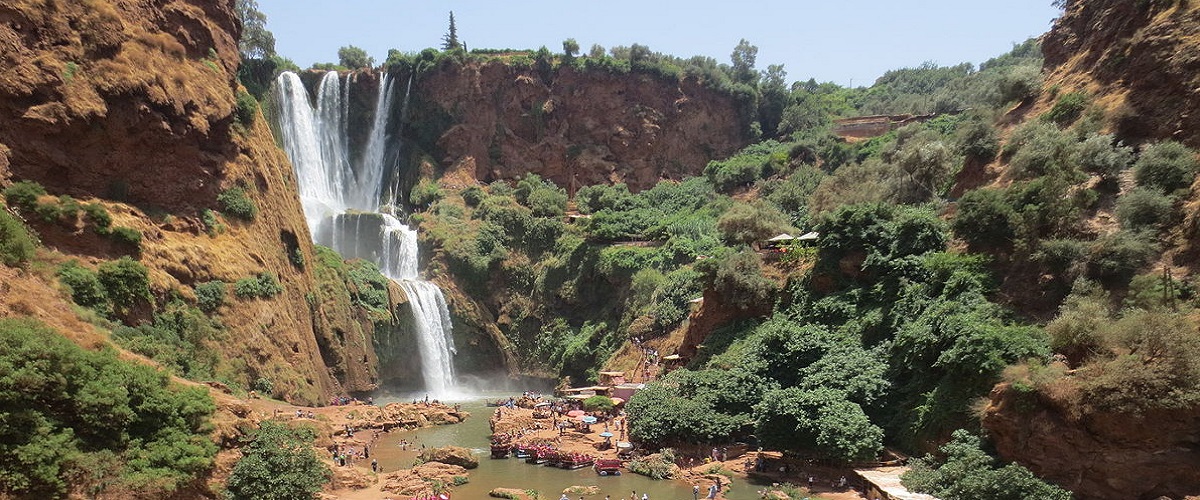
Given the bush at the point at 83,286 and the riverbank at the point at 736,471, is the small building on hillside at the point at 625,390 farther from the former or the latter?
the bush at the point at 83,286

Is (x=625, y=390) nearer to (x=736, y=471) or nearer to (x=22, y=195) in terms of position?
(x=736, y=471)

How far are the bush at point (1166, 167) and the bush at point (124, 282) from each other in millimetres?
34891

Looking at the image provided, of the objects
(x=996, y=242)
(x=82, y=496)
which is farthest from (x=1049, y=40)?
(x=82, y=496)

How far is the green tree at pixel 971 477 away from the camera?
731 inches

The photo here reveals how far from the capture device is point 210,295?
30.6m

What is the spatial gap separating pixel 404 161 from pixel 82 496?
172ft

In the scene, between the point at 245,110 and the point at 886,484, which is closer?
the point at 886,484

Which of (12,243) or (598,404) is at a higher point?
(12,243)

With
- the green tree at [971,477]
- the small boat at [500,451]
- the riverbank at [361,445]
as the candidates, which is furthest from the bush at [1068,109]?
the riverbank at [361,445]

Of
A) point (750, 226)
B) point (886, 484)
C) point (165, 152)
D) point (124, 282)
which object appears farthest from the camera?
point (750, 226)

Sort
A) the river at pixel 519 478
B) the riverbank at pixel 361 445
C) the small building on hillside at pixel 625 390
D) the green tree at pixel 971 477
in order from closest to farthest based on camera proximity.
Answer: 1. the green tree at pixel 971 477
2. the riverbank at pixel 361 445
3. the river at pixel 519 478
4. the small building on hillside at pixel 625 390

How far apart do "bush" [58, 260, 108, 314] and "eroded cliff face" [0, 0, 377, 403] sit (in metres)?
1.12

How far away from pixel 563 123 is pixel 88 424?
56098mm

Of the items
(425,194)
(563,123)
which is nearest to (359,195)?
(425,194)
